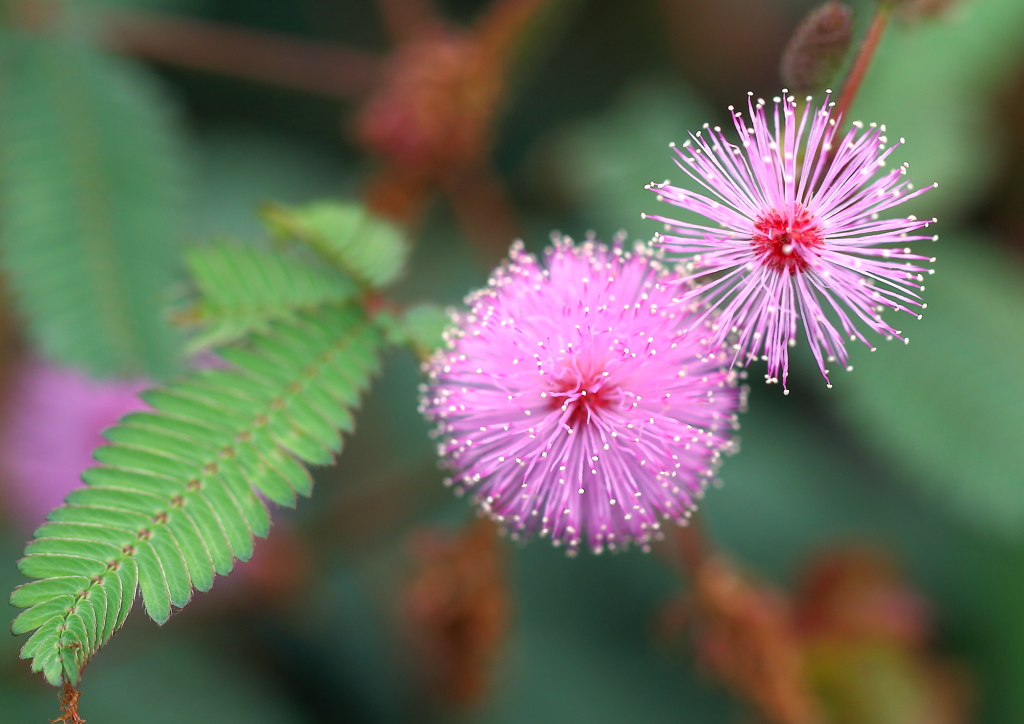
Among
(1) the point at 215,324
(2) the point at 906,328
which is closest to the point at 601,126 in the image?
(2) the point at 906,328

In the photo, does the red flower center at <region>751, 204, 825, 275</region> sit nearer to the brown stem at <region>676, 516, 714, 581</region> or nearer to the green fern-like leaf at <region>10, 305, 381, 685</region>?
the green fern-like leaf at <region>10, 305, 381, 685</region>

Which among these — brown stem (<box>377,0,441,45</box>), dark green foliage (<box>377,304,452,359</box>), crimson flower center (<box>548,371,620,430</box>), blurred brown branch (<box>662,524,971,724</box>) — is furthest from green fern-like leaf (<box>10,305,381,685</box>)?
brown stem (<box>377,0,441,45</box>)

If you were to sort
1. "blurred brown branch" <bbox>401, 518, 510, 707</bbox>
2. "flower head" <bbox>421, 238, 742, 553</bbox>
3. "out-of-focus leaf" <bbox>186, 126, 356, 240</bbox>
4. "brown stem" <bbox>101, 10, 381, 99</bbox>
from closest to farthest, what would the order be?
"flower head" <bbox>421, 238, 742, 553</bbox>, "blurred brown branch" <bbox>401, 518, 510, 707</bbox>, "brown stem" <bbox>101, 10, 381, 99</bbox>, "out-of-focus leaf" <bbox>186, 126, 356, 240</bbox>

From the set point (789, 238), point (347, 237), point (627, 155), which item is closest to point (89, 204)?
point (347, 237)

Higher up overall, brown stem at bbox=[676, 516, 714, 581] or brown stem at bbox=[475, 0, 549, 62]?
brown stem at bbox=[475, 0, 549, 62]

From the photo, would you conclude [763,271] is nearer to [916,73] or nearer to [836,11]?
[836,11]

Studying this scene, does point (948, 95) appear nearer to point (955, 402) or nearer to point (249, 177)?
point (955, 402)
